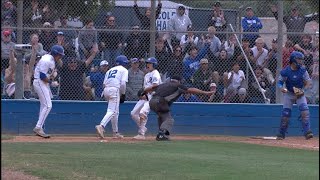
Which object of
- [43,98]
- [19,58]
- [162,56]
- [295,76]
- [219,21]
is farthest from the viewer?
[219,21]

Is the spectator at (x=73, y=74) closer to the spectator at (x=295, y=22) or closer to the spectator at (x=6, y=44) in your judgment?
the spectator at (x=6, y=44)

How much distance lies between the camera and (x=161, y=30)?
19.4 meters

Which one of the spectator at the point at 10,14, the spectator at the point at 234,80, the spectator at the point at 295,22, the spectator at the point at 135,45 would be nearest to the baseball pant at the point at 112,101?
the spectator at the point at 135,45

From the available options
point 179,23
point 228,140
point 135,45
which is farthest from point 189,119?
point 179,23

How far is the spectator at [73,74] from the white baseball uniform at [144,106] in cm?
156

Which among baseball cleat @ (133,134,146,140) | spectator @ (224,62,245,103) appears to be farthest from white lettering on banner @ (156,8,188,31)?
baseball cleat @ (133,134,146,140)

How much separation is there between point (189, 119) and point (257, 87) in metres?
1.95

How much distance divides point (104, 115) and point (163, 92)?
253 centimetres

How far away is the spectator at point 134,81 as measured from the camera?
18.6 m

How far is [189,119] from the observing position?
1927cm

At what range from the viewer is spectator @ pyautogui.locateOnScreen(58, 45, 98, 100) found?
1830cm

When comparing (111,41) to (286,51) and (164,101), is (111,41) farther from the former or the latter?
(286,51)

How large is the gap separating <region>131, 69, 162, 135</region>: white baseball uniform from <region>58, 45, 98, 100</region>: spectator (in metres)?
1.56

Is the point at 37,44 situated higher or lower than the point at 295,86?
higher
